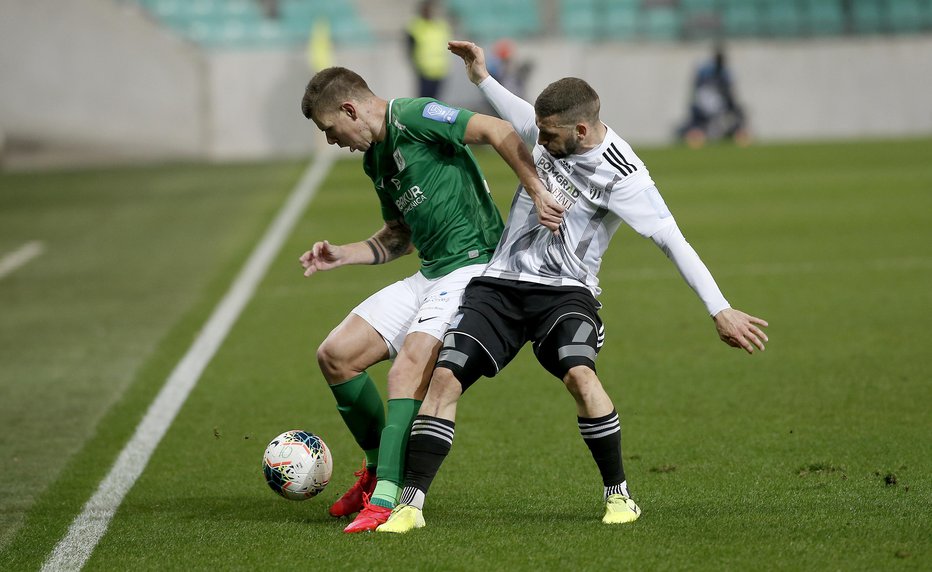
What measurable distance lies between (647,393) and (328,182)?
1274 cm

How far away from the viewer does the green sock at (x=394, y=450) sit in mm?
5344

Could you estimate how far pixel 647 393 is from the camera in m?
7.95

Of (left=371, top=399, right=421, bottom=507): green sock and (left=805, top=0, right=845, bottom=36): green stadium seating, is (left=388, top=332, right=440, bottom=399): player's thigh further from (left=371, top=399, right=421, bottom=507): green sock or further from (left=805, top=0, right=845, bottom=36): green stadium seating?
(left=805, top=0, right=845, bottom=36): green stadium seating

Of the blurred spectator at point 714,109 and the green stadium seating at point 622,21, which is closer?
the blurred spectator at point 714,109

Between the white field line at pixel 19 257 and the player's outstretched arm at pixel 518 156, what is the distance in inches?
379

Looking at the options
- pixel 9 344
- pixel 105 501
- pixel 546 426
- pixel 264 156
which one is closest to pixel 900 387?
pixel 546 426

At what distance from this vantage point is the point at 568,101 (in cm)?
517

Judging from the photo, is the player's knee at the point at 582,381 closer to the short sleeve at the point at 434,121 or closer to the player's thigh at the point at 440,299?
the player's thigh at the point at 440,299

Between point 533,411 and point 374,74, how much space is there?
63.9ft

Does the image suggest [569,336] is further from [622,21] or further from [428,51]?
[622,21]

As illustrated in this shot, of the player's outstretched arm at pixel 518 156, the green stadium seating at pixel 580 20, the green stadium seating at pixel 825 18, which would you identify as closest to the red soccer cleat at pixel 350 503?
the player's outstretched arm at pixel 518 156

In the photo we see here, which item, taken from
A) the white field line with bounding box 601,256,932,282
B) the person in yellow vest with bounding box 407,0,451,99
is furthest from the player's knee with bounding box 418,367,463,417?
the person in yellow vest with bounding box 407,0,451,99

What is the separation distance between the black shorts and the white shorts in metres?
0.09

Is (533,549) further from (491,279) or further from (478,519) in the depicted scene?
(491,279)
